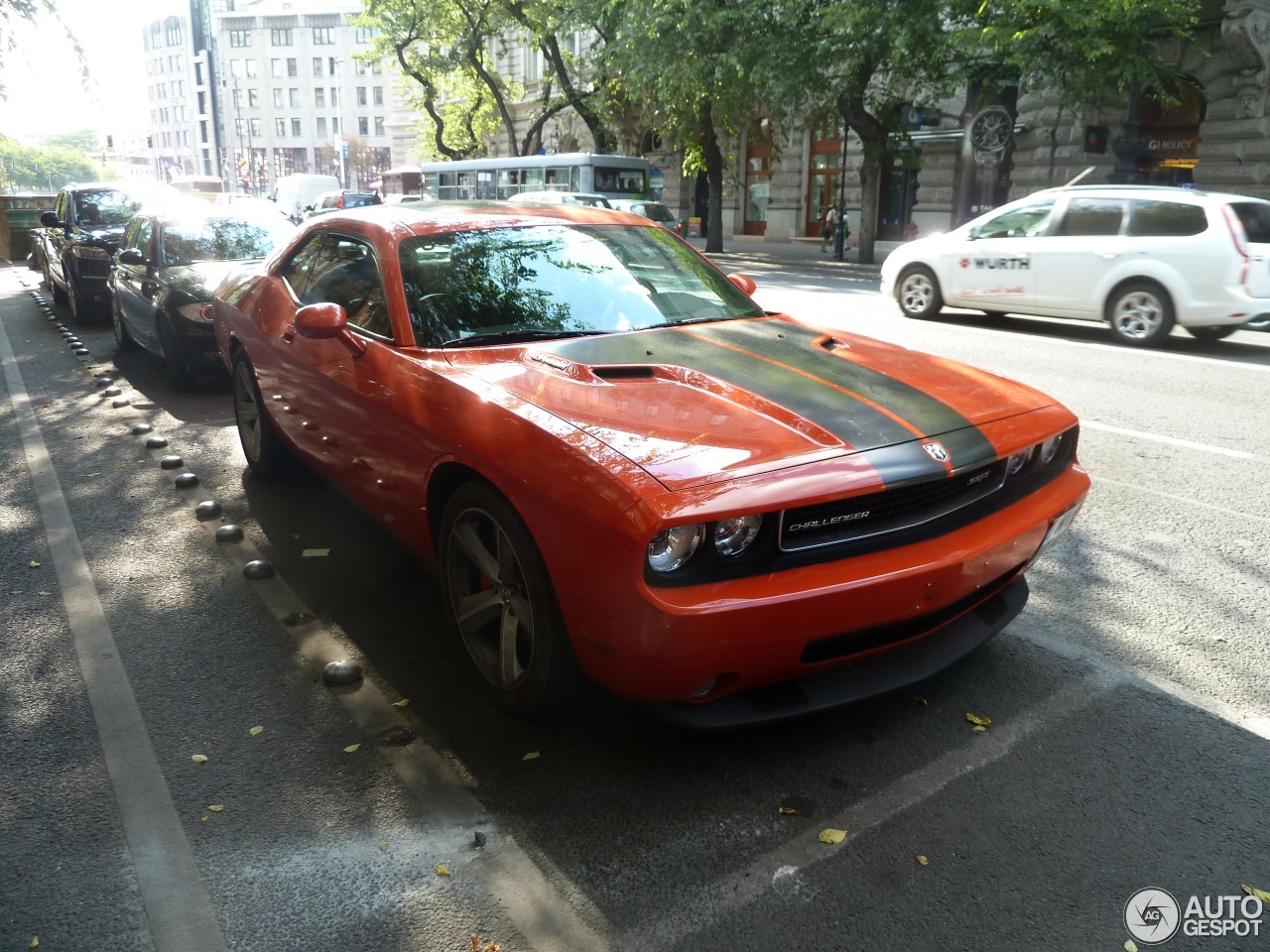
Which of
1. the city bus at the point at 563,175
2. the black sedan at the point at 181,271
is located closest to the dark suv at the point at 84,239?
the black sedan at the point at 181,271

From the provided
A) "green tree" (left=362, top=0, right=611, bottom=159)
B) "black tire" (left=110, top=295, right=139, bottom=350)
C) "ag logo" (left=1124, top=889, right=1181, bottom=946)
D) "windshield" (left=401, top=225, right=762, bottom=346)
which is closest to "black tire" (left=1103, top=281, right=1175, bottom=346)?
"windshield" (left=401, top=225, right=762, bottom=346)

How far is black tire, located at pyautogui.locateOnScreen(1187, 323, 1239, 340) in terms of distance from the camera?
35.8 feet

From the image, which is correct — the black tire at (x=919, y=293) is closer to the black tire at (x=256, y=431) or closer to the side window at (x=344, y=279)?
the black tire at (x=256, y=431)

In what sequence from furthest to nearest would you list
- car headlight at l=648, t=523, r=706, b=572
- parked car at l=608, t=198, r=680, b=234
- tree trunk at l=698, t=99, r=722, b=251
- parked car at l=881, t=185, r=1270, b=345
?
1. tree trunk at l=698, t=99, r=722, b=251
2. parked car at l=608, t=198, r=680, b=234
3. parked car at l=881, t=185, r=1270, b=345
4. car headlight at l=648, t=523, r=706, b=572

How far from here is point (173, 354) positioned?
27.9 ft

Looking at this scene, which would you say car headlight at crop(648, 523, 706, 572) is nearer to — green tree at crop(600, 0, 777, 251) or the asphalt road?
the asphalt road

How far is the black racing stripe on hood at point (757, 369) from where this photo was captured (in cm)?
298

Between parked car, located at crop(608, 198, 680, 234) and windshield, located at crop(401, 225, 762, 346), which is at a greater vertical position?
parked car, located at crop(608, 198, 680, 234)

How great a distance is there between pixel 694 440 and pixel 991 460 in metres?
0.92

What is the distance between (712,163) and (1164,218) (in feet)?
66.0

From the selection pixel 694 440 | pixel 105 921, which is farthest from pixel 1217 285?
pixel 105 921

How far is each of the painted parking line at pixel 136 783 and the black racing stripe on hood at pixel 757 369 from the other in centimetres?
185

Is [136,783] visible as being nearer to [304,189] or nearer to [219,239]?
[219,239]

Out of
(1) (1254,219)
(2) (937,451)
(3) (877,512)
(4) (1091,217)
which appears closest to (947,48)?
(4) (1091,217)
